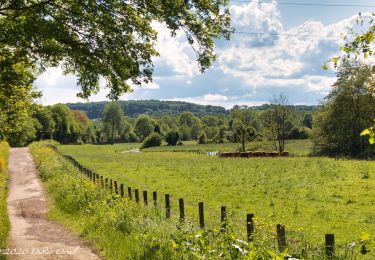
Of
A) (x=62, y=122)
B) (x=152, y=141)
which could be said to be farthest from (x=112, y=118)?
(x=152, y=141)

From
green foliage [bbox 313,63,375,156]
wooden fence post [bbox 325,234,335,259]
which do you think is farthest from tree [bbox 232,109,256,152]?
wooden fence post [bbox 325,234,335,259]

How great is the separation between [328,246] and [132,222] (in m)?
6.10

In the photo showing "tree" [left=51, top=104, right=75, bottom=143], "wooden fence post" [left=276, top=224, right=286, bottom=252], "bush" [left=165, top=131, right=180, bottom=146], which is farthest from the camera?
"bush" [left=165, top=131, right=180, bottom=146]

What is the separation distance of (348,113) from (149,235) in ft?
206

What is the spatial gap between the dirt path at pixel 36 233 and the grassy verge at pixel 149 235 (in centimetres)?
48

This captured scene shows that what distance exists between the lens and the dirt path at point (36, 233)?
10.6m

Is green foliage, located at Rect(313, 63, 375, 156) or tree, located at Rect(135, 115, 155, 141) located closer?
green foliage, located at Rect(313, 63, 375, 156)

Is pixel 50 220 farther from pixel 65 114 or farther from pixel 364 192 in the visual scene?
pixel 65 114

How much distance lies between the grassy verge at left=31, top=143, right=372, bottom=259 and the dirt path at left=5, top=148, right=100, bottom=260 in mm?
482

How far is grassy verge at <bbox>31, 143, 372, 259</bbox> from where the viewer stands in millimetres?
7113

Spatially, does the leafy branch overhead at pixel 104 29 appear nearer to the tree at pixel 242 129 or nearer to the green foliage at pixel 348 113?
the green foliage at pixel 348 113

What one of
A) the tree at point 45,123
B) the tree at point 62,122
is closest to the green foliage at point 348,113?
the tree at point 45,123

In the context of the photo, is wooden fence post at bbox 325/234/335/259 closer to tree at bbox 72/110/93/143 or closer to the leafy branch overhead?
the leafy branch overhead

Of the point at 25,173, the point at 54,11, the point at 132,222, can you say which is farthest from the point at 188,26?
the point at 25,173
